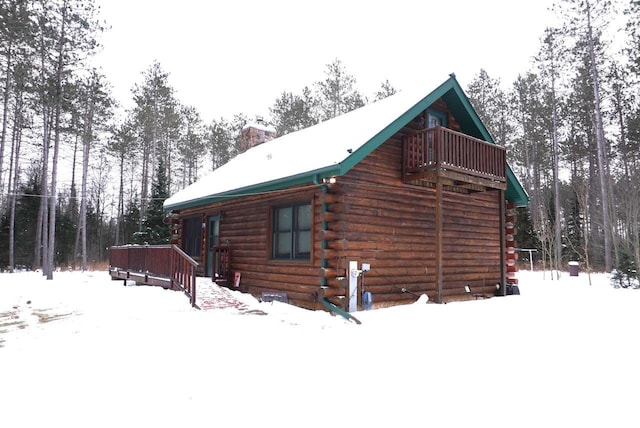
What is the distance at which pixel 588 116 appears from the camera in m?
26.3

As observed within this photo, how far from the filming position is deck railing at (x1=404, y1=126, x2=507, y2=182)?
9797 mm

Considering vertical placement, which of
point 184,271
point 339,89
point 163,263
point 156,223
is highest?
point 339,89

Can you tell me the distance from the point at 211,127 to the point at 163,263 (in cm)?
2604

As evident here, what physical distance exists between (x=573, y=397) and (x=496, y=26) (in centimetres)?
4050

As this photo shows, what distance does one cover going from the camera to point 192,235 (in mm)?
15023

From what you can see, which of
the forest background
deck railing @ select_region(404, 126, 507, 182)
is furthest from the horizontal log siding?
the forest background

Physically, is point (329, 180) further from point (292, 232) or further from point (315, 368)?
point (315, 368)

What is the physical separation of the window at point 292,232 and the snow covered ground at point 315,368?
5.50 ft

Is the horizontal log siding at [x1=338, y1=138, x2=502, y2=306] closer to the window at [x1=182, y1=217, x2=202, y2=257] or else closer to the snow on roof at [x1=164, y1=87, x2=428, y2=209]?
the snow on roof at [x1=164, y1=87, x2=428, y2=209]

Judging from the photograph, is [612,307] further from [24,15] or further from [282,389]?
[24,15]

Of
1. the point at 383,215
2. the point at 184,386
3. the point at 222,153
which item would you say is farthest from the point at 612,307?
the point at 222,153

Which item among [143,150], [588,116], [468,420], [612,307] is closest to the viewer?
[468,420]

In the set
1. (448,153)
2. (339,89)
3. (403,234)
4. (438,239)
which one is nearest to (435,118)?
(448,153)

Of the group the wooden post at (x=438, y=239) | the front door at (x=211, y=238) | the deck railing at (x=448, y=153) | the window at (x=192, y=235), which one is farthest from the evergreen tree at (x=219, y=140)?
the wooden post at (x=438, y=239)
